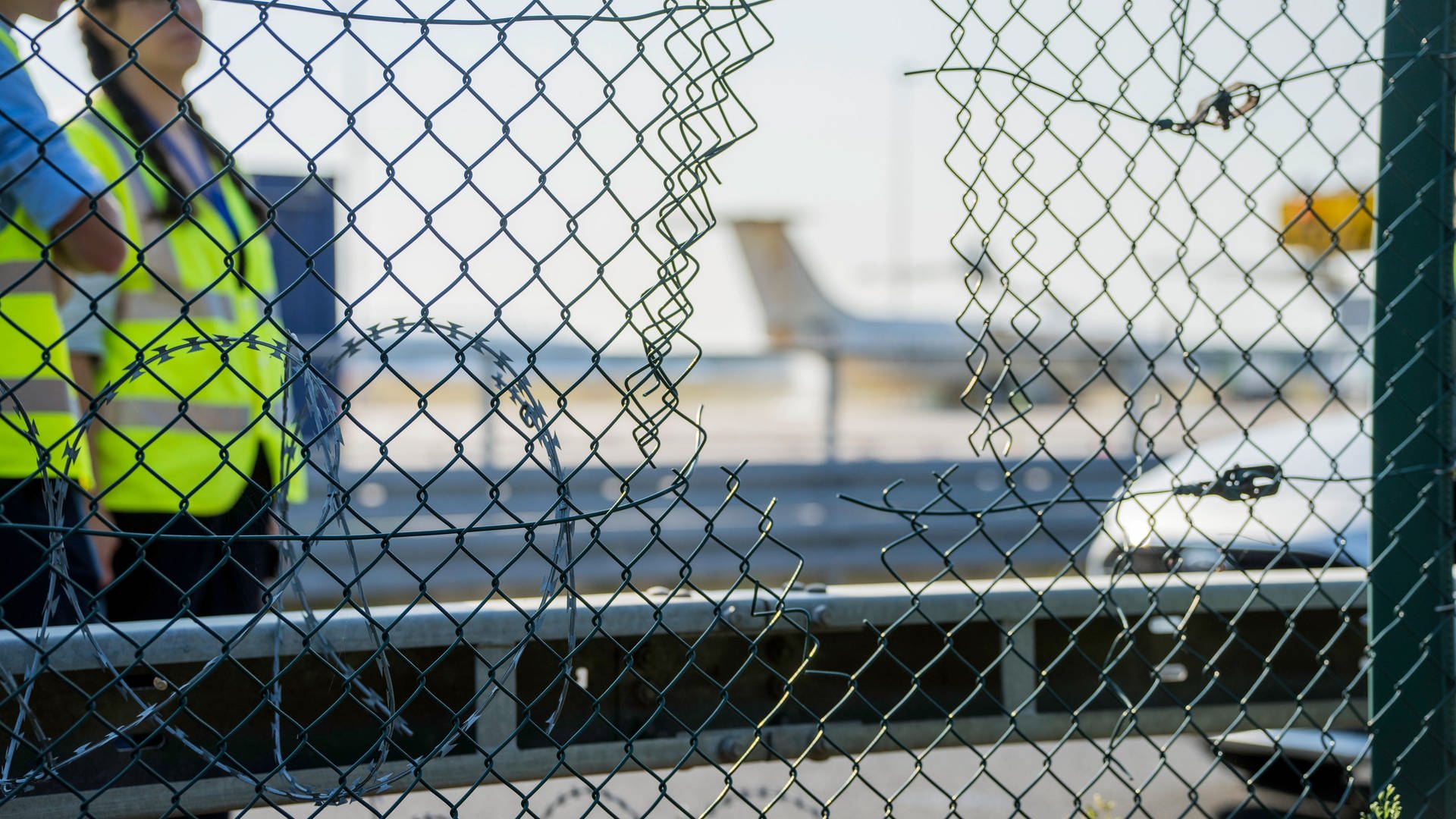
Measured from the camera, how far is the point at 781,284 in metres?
35.2

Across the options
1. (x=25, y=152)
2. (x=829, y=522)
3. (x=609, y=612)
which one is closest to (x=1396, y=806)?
(x=609, y=612)

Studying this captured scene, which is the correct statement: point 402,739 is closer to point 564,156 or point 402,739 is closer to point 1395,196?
point 564,156

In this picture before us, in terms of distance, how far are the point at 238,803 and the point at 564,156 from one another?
1.15 meters

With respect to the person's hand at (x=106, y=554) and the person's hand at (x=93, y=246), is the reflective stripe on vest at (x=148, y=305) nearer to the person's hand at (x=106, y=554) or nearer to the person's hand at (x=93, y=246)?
the person's hand at (x=93, y=246)

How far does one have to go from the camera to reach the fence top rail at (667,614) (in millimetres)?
1939

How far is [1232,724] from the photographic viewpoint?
8.40 feet

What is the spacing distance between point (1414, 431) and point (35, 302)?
2742 mm

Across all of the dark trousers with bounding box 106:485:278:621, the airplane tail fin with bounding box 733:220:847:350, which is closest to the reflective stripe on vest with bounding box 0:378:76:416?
the dark trousers with bounding box 106:485:278:621

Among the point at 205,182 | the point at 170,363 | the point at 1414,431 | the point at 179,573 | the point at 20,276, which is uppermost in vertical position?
the point at 205,182

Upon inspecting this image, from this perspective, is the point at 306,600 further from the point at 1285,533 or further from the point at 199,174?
the point at 1285,533

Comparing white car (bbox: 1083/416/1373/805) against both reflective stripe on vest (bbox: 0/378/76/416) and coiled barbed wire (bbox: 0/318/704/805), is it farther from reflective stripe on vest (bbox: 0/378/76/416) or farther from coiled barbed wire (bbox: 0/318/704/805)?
reflective stripe on vest (bbox: 0/378/76/416)

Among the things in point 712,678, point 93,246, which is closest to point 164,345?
point 93,246

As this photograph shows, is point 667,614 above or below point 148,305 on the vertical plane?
below

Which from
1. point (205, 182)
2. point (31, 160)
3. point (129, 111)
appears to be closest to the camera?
point (31, 160)
